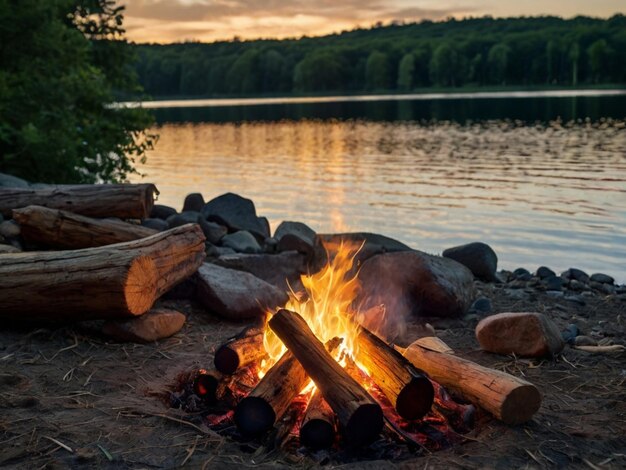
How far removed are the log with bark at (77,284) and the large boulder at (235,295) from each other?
1.25 meters

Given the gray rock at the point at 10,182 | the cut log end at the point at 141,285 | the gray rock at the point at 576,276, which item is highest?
the gray rock at the point at 10,182

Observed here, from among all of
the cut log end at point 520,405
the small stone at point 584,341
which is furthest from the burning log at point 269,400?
the small stone at point 584,341

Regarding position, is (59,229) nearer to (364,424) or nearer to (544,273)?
(364,424)

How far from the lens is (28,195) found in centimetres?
854

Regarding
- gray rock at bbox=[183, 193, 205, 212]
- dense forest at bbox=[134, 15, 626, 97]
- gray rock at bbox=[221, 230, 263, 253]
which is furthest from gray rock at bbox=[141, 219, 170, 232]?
dense forest at bbox=[134, 15, 626, 97]

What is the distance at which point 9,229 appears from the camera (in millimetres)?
7809

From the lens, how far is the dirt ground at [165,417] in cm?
418

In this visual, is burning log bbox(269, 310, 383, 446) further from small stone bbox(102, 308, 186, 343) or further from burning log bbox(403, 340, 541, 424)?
small stone bbox(102, 308, 186, 343)

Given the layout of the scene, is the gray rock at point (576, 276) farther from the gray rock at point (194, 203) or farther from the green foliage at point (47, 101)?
the green foliage at point (47, 101)

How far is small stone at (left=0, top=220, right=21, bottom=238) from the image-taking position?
25.5 feet

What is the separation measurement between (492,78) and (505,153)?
92114 mm

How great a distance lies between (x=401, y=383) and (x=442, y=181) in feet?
70.8

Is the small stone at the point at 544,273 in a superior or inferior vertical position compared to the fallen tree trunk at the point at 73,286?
inferior

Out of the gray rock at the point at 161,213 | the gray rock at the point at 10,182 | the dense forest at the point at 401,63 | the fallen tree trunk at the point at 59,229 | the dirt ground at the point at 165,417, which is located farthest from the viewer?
the dense forest at the point at 401,63
